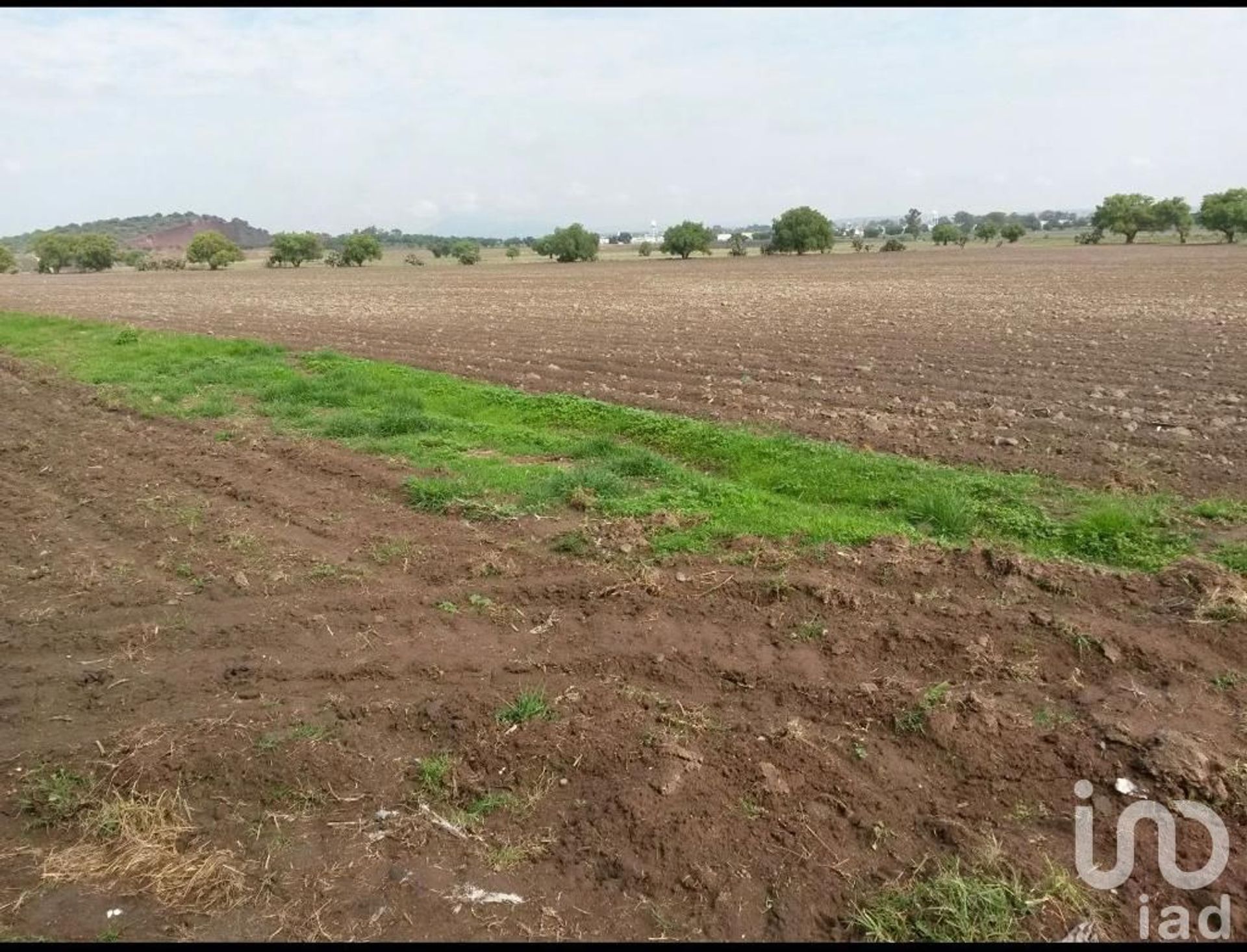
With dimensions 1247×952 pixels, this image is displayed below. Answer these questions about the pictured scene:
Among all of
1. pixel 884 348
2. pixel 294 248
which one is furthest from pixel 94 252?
pixel 884 348

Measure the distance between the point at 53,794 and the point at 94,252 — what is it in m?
107

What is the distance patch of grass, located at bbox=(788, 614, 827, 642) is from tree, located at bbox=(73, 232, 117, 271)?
107519mm

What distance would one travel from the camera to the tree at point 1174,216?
79.4 metres

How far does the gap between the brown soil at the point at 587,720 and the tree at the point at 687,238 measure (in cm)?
8532

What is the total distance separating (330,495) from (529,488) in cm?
195

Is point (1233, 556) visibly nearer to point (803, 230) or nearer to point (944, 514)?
point (944, 514)

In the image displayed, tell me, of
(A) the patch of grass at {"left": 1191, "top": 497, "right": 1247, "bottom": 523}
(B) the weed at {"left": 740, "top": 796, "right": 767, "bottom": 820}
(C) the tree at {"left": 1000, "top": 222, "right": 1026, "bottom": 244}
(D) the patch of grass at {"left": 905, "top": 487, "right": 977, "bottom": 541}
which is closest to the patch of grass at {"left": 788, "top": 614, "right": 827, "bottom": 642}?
(B) the weed at {"left": 740, "top": 796, "right": 767, "bottom": 820}

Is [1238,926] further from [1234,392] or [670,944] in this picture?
[1234,392]

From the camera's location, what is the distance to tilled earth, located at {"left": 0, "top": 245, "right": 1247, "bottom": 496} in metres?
8.93

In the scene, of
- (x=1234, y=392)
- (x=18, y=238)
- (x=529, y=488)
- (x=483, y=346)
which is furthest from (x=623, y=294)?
(x=18, y=238)

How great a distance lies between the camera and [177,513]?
7.39 m

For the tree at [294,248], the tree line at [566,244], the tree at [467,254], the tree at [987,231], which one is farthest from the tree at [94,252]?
the tree at [987,231]

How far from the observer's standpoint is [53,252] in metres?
91.4

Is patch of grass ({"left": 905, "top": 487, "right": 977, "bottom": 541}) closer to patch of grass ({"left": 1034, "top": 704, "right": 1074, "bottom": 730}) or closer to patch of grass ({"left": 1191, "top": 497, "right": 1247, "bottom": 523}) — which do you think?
patch of grass ({"left": 1191, "top": 497, "right": 1247, "bottom": 523})
